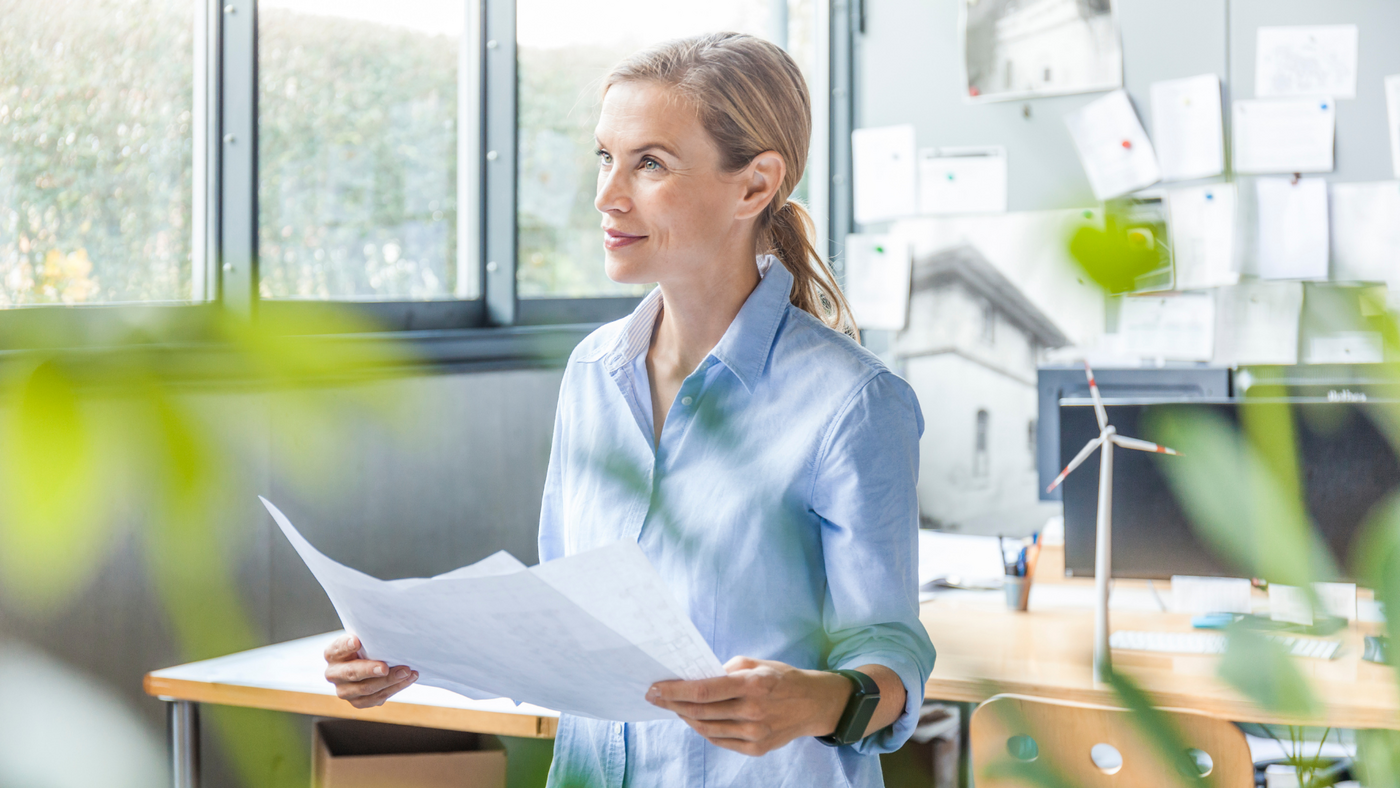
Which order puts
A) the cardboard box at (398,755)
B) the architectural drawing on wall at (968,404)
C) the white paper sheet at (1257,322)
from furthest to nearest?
the architectural drawing on wall at (968,404) → the white paper sheet at (1257,322) → the cardboard box at (398,755)

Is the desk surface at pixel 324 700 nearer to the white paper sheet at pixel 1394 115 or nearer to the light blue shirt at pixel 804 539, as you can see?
the light blue shirt at pixel 804 539

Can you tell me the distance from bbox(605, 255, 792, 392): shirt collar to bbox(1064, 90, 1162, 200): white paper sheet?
7.60ft

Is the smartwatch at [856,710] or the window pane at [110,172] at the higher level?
the window pane at [110,172]

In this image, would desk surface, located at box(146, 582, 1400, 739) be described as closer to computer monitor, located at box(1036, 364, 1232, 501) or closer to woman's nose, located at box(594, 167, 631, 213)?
computer monitor, located at box(1036, 364, 1232, 501)

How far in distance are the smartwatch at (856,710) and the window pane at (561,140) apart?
192 cm

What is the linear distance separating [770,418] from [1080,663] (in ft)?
1.48

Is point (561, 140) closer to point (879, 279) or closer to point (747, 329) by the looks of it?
point (879, 279)

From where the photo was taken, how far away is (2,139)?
60.7 inches

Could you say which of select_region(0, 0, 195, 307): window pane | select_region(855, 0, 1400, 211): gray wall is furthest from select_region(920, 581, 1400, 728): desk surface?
select_region(0, 0, 195, 307): window pane

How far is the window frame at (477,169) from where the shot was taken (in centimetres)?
192

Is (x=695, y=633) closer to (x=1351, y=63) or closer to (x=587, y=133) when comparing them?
(x=587, y=133)

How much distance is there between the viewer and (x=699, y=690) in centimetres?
72

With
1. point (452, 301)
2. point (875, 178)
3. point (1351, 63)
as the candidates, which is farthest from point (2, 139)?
point (1351, 63)

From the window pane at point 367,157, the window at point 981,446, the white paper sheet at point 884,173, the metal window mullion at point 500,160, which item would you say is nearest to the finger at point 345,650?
the window pane at point 367,157
